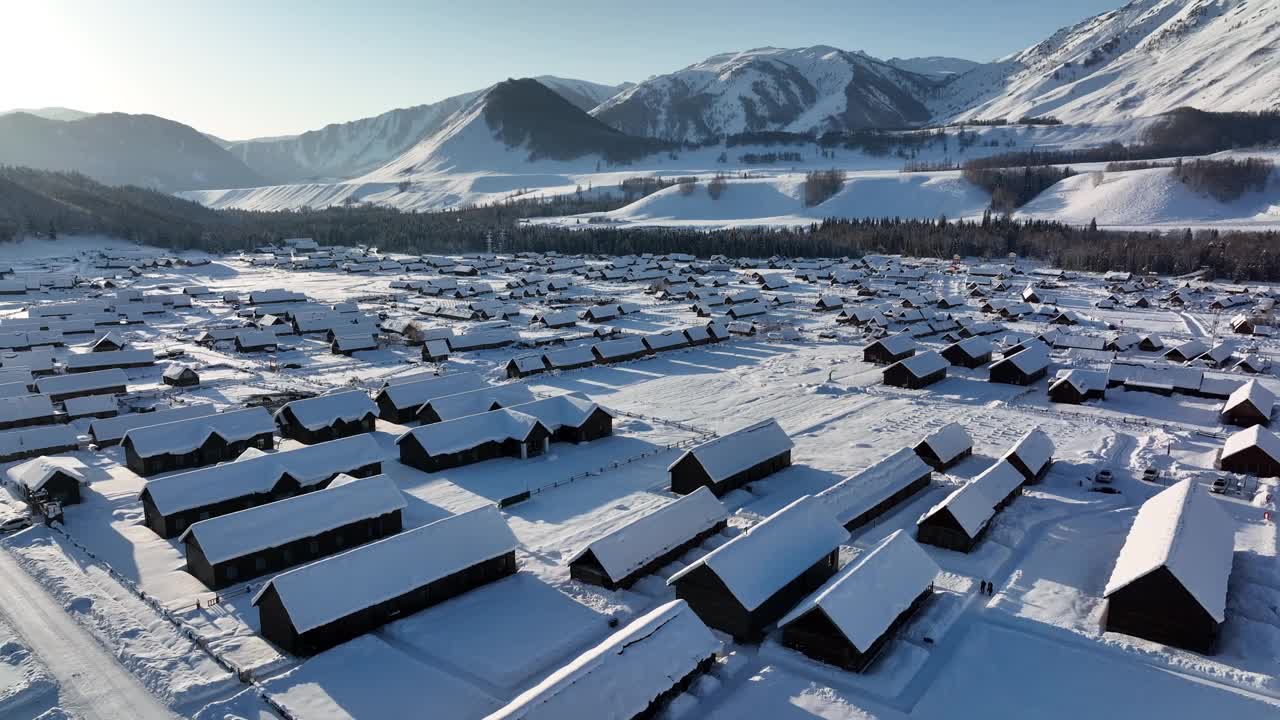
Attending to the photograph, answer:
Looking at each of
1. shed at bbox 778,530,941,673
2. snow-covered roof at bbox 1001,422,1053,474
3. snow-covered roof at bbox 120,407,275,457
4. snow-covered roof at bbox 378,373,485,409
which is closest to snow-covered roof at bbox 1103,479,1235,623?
shed at bbox 778,530,941,673

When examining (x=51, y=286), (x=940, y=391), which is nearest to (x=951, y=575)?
(x=940, y=391)

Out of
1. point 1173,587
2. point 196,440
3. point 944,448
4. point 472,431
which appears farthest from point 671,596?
point 196,440

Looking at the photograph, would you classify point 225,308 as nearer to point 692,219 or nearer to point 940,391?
point 940,391

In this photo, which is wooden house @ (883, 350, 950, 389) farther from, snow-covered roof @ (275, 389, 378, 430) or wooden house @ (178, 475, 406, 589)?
wooden house @ (178, 475, 406, 589)

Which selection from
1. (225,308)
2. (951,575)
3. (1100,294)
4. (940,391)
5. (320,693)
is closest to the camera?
(320,693)

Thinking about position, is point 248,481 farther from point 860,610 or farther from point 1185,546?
point 1185,546
